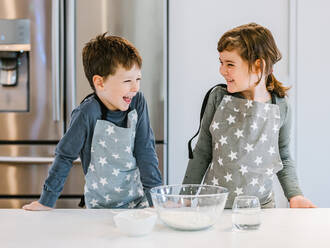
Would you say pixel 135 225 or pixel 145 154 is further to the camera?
pixel 145 154

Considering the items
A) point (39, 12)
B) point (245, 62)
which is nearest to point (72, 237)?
point (245, 62)

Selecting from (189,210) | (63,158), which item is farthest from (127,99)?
(189,210)

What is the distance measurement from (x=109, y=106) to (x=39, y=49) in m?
1.12

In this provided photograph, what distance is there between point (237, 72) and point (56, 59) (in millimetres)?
1283

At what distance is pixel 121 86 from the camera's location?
1.38 metres

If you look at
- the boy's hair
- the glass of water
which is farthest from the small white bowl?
the boy's hair

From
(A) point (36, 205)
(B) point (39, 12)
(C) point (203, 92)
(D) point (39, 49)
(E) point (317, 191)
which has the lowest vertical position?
(E) point (317, 191)

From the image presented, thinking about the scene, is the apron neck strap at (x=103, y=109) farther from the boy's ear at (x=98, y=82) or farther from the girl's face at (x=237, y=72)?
the girl's face at (x=237, y=72)

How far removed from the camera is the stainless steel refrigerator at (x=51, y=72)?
235 cm

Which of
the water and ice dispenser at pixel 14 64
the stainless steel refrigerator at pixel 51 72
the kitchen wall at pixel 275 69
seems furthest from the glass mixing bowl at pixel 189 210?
the water and ice dispenser at pixel 14 64

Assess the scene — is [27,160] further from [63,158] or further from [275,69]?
[275,69]

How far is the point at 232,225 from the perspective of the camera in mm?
996

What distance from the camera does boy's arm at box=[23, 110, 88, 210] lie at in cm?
128

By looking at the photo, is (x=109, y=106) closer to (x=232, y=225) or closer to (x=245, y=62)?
(x=245, y=62)
